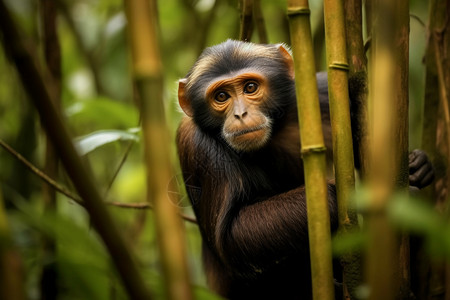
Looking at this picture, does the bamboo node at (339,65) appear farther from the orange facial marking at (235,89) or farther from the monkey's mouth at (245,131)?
the orange facial marking at (235,89)

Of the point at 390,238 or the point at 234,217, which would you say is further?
the point at 234,217

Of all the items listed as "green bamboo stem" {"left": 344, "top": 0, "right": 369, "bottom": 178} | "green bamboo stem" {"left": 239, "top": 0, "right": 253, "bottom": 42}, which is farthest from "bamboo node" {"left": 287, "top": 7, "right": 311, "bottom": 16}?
"green bamboo stem" {"left": 239, "top": 0, "right": 253, "bottom": 42}

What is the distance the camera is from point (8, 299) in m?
1.57

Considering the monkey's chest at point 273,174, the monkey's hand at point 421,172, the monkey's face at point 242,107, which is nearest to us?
the monkey's hand at point 421,172

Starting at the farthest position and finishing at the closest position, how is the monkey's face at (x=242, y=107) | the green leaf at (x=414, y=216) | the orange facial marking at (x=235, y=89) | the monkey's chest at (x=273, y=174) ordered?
the orange facial marking at (x=235, y=89)
the monkey's chest at (x=273, y=174)
the monkey's face at (x=242, y=107)
the green leaf at (x=414, y=216)

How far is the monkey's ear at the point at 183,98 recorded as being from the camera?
4953 millimetres

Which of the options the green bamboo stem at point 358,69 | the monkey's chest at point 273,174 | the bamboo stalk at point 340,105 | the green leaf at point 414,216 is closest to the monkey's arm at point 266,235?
the monkey's chest at point 273,174

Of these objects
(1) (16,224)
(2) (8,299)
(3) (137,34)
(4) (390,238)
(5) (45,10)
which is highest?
(5) (45,10)

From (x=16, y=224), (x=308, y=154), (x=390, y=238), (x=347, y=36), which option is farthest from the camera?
(x=16, y=224)

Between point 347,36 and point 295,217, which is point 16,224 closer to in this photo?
point 295,217

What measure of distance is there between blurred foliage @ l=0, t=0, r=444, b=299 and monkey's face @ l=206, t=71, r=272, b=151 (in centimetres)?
67

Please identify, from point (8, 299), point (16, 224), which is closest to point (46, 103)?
point (8, 299)

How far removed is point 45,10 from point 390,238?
4.06 metres

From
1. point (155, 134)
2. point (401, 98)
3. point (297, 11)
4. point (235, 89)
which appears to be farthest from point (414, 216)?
point (235, 89)
